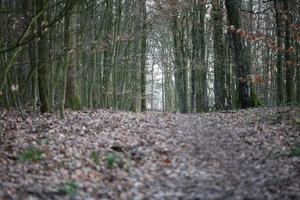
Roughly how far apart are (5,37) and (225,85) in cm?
1489

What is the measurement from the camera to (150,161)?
8.48 meters

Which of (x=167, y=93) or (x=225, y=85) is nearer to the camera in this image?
(x=225, y=85)

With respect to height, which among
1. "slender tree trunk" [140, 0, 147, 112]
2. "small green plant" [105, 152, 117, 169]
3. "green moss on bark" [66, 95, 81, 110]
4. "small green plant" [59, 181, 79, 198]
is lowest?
"small green plant" [59, 181, 79, 198]

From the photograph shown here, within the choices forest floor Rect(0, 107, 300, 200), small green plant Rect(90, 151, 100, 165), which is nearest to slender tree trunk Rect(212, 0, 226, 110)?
forest floor Rect(0, 107, 300, 200)

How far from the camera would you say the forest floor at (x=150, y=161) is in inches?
262

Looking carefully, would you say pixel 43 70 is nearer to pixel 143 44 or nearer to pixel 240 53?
pixel 240 53

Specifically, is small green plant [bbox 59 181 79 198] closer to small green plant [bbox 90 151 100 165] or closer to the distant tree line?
small green plant [bbox 90 151 100 165]

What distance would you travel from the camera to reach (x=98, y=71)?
77.9ft

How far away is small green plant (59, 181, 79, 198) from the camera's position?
646 cm

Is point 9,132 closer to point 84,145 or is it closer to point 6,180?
point 84,145

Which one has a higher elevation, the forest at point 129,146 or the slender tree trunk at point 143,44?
the slender tree trunk at point 143,44

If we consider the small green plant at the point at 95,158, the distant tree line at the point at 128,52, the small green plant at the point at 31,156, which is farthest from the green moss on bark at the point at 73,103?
the small green plant at the point at 95,158

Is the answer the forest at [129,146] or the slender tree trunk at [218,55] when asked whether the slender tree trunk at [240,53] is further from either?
the slender tree trunk at [218,55]

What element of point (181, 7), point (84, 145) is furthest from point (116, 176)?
point (181, 7)
